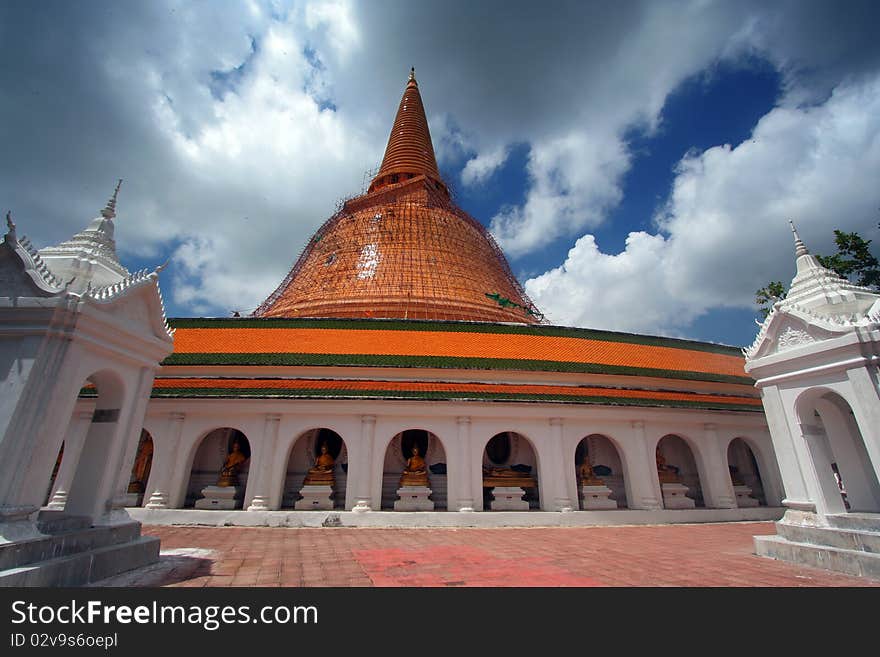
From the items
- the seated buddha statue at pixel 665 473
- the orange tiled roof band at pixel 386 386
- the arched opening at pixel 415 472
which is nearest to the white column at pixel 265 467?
the orange tiled roof band at pixel 386 386

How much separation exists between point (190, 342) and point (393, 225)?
12.8 m

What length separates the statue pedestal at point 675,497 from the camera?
1327 centimetres

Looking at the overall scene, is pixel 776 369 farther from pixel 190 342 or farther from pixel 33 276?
pixel 190 342

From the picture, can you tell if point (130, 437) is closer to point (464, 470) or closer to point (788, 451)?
point (464, 470)

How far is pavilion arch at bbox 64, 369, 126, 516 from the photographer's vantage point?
5.56 m

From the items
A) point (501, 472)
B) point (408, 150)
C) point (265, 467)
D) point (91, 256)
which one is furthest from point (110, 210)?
point (408, 150)

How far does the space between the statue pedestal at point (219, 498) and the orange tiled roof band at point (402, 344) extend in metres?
4.39

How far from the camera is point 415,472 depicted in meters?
12.6

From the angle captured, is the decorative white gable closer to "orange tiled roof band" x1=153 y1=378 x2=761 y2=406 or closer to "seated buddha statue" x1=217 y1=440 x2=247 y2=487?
"orange tiled roof band" x1=153 y1=378 x2=761 y2=406

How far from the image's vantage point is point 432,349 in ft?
47.7

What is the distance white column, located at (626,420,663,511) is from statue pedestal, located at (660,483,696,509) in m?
0.56

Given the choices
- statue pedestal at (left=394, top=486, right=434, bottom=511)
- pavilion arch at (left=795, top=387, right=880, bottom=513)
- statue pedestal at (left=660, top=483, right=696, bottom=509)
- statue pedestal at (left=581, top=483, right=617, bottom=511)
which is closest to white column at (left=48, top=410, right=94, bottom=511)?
statue pedestal at (left=394, top=486, right=434, bottom=511)
